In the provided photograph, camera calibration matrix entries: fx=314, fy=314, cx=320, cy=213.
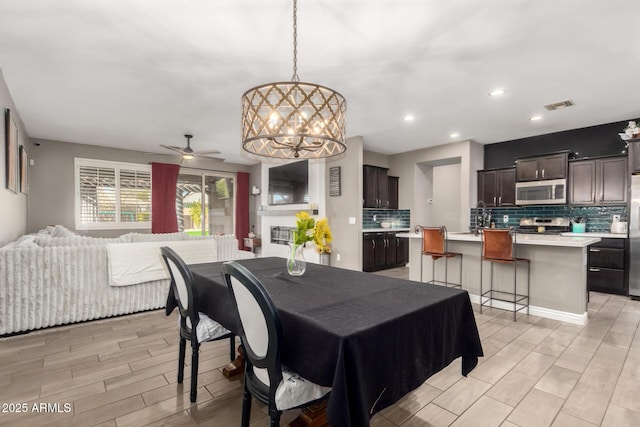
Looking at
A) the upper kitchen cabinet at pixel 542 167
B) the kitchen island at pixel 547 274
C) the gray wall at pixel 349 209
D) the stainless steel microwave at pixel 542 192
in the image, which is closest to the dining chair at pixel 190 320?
the kitchen island at pixel 547 274

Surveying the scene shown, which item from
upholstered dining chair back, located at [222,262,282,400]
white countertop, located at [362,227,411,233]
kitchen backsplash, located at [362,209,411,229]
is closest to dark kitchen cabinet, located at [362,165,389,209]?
kitchen backsplash, located at [362,209,411,229]

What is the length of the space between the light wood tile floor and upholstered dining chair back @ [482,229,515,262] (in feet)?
2.53

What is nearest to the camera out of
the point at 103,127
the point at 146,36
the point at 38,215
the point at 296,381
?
the point at 296,381

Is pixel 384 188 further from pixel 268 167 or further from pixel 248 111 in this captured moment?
pixel 248 111

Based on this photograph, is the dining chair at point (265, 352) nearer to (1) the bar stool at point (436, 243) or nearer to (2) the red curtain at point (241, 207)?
(1) the bar stool at point (436, 243)

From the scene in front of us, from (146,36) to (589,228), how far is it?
6.56m

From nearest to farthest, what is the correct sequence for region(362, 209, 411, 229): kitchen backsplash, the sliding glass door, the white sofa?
1. the white sofa
2. region(362, 209, 411, 229): kitchen backsplash
3. the sliding glass door

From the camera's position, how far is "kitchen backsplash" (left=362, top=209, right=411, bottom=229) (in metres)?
6.91

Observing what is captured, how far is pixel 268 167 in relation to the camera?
7.47 metres

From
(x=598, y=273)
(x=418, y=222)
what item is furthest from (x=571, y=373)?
(x=418, y=222)

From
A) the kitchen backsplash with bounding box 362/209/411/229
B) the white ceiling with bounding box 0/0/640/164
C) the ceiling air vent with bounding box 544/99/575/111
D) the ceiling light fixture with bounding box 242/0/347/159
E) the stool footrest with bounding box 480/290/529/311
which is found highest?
the white ceiling with bounding box 0/0/640/164

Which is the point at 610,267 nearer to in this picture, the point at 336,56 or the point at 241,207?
the point at 336,56

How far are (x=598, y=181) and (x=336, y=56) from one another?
4.69m

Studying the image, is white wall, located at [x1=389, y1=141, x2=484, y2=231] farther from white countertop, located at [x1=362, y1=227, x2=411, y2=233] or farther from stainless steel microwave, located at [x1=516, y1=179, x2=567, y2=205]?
stainless steel microwave, located at [x1=516, y1=179, x2=567, y2=205]
